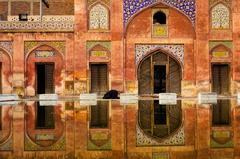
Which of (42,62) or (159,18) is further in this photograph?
(159,18)

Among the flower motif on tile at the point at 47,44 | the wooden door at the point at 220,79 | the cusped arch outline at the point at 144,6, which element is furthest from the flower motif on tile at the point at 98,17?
the wooden door at the point at 220,79

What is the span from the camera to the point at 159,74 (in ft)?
61.4

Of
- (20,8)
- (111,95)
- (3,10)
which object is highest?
(20,8)

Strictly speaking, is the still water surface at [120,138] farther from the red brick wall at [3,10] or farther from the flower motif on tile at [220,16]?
the red brick wall at [3,10]

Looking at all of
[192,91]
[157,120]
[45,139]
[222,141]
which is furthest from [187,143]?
[192,91]

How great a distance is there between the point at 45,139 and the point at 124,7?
40.1 feet

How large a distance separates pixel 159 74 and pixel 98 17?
3.56 meters

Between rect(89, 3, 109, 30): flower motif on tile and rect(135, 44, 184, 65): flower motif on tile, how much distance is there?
1.67 meters

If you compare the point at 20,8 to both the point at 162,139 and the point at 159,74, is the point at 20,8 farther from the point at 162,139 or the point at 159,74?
the point at 162,139

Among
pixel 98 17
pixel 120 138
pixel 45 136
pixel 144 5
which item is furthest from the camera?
pixel 144 5

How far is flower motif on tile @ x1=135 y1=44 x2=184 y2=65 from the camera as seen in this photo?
60.3 feet

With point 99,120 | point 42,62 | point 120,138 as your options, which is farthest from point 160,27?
point 120,138

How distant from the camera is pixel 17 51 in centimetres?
1838

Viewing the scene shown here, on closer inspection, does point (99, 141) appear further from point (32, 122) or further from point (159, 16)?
point (159, 16)
